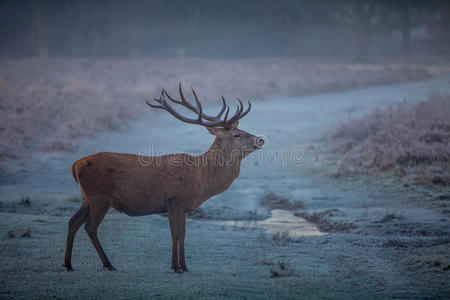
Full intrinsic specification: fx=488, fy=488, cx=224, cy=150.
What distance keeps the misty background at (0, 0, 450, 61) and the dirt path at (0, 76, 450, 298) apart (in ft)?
154

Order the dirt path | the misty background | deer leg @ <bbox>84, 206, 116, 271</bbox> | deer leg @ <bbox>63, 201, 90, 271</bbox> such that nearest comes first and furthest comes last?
the dirt path → deer leg @ <bbox>63, 201, 90, 271</bbox> → deer leg @ <bbox>84, 206, 116, 271</bbox> → the misty background

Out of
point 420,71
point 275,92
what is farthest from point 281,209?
point 420,71

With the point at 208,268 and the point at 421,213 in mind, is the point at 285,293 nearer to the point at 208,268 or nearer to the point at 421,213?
the point at 208,268

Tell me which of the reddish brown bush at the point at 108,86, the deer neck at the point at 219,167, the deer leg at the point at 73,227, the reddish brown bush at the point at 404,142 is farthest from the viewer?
the reddish brown bush at the point at 108,86

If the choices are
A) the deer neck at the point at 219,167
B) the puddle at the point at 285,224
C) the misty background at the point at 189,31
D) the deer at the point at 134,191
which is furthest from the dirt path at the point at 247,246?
the misty background at the point at 189,31

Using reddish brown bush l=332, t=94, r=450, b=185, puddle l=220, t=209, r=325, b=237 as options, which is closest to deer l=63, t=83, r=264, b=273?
puddle l=220, t=209, r=325, b=237

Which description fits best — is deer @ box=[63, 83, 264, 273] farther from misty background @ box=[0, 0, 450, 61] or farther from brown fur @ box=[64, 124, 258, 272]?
misty background @ box=[0, 0, 450, 61]

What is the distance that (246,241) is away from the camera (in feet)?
26.0

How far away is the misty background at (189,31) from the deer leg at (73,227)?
52.1m

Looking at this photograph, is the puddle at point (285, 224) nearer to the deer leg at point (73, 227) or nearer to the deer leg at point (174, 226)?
the deer leg at point (174, 226)

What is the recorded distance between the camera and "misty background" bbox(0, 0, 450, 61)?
58.1 m

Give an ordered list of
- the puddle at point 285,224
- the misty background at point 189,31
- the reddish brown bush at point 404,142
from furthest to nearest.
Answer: the misty background at point 189,31
the reddish brown bush at point 404,142
the puddle at point 285,224

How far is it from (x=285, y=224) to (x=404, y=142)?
5.44 meters

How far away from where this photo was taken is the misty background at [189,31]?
5809cm
